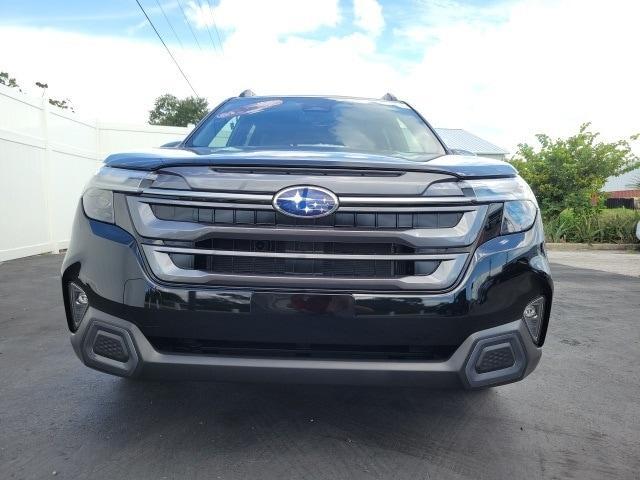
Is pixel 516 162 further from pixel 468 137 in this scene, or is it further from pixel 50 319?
pixel 468 137

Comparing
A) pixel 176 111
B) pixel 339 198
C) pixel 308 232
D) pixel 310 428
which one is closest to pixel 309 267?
pixel 308 232

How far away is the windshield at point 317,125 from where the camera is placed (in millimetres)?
3211

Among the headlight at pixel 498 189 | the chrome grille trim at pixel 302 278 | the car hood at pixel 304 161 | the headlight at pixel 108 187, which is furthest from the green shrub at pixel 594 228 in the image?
the headlight at pixel 108 187

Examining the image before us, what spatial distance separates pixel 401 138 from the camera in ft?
11.1

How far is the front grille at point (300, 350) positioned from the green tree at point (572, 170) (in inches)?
585

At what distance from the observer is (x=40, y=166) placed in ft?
30.3

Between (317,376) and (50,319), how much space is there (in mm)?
3637

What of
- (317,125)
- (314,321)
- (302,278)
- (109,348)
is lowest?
(109,348)

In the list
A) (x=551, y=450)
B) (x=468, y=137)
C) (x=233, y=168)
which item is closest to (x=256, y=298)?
(x=233, y=168)

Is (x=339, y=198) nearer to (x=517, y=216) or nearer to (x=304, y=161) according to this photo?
(x=304, y=161)

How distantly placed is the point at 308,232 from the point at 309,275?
170mm

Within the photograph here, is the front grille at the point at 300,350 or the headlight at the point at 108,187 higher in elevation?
the headlight at the point at 108,187

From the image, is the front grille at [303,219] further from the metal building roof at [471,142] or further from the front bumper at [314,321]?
the metal building roof at [471,142]

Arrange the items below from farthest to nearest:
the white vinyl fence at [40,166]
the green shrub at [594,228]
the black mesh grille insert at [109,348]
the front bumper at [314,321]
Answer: the green shrub at [594,228] < the white vinyl fence at [40,166] < the black mesh grille insert at [109,348] < the front bumper at [314,321]
